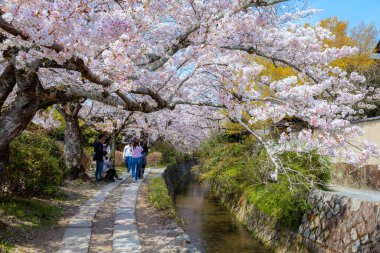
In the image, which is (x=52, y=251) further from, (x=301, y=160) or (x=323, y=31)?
(x=323, y=31)

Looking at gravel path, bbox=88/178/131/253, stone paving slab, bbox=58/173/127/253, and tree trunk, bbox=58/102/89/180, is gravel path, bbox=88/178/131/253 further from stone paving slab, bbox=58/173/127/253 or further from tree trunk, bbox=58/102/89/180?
tree trunk, bbox=58/102/89/180

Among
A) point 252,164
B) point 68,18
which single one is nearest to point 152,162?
point 252,164

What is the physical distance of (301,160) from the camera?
389 inches

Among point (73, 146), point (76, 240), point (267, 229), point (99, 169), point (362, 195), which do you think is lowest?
point (267, 229)

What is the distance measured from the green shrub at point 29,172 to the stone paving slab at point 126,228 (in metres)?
1.83

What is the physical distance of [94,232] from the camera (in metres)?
6.86

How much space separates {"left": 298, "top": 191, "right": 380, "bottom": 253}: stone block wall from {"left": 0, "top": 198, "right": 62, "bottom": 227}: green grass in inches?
219

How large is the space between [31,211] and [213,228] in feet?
18.1

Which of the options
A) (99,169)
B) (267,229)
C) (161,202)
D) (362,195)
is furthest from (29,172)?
(362,195)

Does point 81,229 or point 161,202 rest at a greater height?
point 161,202

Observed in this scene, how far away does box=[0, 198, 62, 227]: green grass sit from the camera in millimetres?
7094

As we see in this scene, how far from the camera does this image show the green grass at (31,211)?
7094mm

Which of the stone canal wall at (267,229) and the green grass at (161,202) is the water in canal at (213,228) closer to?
the stone canal wall at (267,229)

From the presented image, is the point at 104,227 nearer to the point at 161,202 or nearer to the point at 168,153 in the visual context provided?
the point at 161,202
